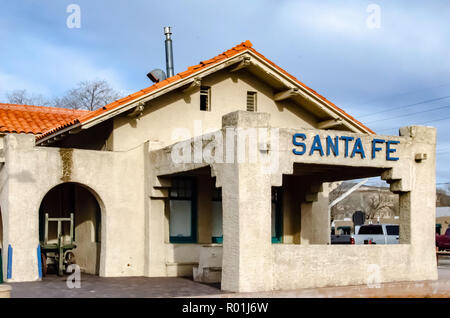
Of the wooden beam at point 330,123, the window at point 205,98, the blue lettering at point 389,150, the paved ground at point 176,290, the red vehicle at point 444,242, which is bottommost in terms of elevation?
the red vehicle at point 444,242

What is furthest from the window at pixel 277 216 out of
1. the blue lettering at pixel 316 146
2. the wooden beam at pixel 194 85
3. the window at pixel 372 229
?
the window at pixel 372 229

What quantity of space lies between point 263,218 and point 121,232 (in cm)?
512

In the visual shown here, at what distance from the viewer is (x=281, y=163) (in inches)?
522

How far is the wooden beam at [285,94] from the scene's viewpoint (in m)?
18.0

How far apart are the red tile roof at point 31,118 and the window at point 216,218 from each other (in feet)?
15.7

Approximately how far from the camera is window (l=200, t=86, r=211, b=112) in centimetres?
1791

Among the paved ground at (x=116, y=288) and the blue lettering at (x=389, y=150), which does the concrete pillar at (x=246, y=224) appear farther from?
the blue lettering at (x=389, y=150)

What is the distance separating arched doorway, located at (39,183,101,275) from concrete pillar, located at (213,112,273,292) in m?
5.50

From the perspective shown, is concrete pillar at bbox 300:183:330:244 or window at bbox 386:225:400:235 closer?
concrete pillar at bbox 300:183:330:244

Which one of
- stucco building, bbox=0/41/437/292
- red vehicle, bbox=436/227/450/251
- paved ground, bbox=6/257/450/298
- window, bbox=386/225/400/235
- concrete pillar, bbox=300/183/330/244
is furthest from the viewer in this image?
red vehicle, bbox=436/227/450/251

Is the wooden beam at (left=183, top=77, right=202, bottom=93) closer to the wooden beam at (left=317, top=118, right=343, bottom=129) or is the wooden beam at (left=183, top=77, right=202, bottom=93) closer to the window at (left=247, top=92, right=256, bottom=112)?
the window at (left=247, top=92, right=256, bottom=112)

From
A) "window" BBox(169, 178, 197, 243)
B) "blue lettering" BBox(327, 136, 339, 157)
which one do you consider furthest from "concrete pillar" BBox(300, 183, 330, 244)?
"blue lettering" BBox(327, 136, 339, 157)
